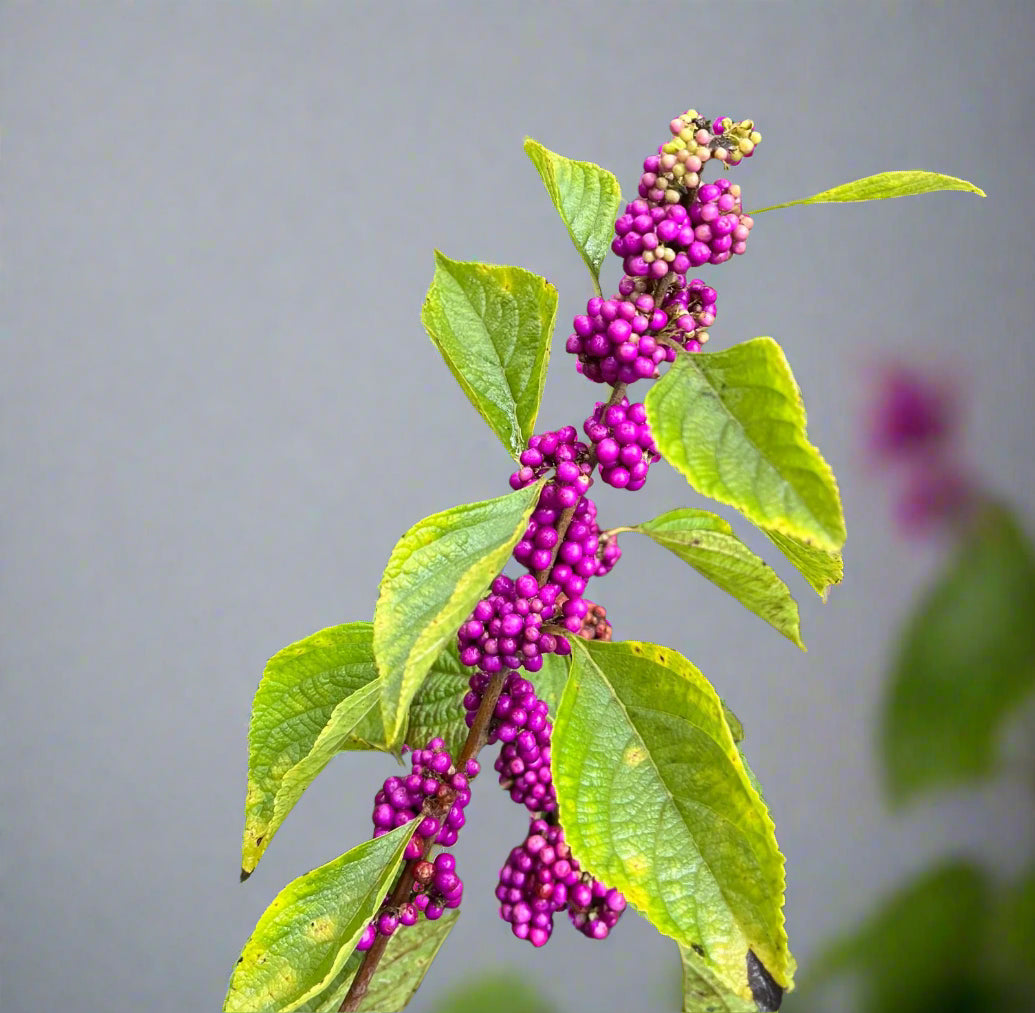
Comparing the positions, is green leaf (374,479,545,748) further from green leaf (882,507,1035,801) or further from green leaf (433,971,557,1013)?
green leaf (882,507,1035,801)

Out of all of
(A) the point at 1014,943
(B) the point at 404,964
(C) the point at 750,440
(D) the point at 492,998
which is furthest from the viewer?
(A) the point at 1014,943

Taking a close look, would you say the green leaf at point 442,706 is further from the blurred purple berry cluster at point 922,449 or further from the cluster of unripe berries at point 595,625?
the blurred purple berry cluster at point 922,449

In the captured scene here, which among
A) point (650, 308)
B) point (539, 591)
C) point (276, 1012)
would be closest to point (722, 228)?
point (650, 308)

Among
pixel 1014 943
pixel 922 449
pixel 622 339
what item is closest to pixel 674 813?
pixel 622 339

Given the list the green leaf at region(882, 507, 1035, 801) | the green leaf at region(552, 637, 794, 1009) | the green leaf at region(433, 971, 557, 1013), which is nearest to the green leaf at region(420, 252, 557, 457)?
the green leaf at region(552, 637, 794, 1009)

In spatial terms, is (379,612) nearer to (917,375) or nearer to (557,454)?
(557,454)

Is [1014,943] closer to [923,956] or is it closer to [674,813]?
[923,956]

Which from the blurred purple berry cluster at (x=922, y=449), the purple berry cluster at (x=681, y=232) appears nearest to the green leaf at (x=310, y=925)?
the purple berry cluster at (x=681, y=232)
